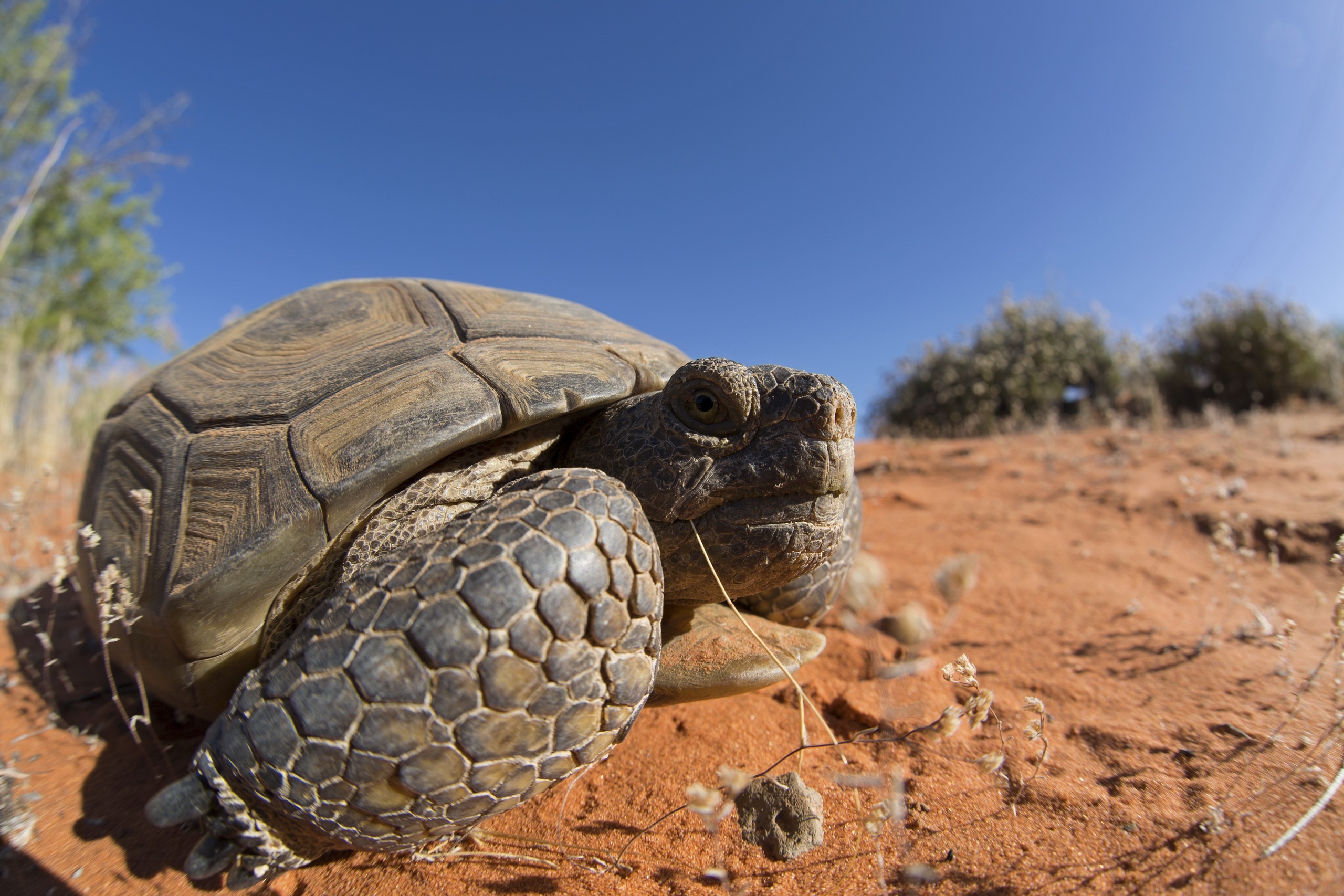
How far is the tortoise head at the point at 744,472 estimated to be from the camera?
1.69 m

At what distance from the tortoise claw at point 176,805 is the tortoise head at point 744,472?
4.23 ft

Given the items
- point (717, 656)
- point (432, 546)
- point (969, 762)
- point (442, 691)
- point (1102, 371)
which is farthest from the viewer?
point (1102, 371)

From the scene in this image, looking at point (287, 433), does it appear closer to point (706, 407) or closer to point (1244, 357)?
point (706, 407)

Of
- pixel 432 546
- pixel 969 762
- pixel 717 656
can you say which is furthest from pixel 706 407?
pixel 969 762

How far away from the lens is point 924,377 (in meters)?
13.0

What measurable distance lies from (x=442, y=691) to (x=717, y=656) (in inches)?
32.7

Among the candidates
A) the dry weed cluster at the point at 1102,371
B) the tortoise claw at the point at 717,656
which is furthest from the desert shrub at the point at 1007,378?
the tortoise claw at the point at 717,656

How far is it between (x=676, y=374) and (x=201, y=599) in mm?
1491

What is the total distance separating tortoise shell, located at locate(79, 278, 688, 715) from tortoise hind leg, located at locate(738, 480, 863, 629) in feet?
2.94

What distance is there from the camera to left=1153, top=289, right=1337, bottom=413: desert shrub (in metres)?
9.80

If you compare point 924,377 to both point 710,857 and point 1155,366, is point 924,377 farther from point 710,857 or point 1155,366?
point 710,857

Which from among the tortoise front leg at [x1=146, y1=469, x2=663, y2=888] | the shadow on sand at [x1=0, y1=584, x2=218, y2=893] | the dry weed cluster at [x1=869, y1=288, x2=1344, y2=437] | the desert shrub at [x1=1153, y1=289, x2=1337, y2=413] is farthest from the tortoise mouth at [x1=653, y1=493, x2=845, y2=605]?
the desert shrub at [x1=1153, y1=289, x2=1337, y2=413]

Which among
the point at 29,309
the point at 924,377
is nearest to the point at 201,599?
the point at 29,309

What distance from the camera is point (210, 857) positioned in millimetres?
1424
